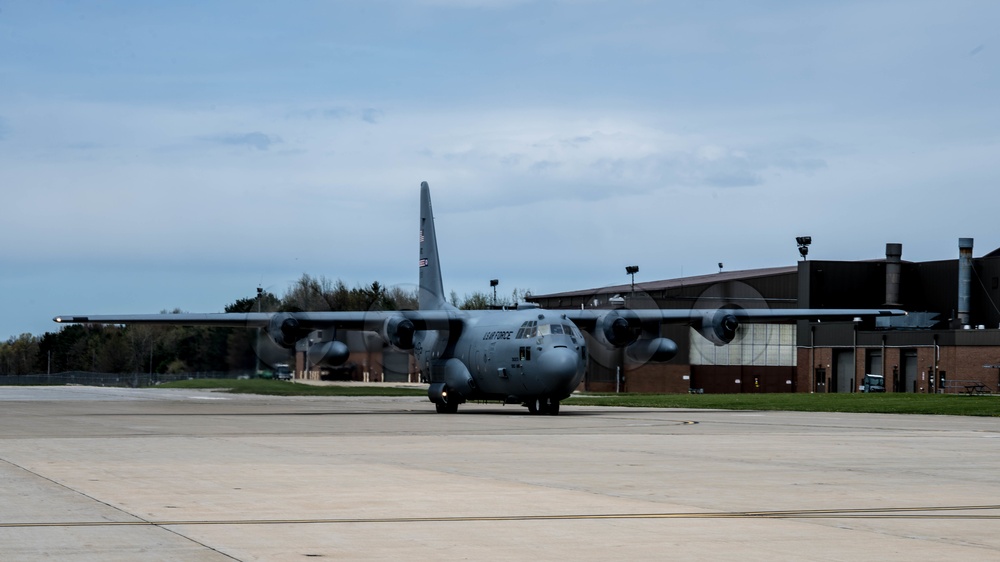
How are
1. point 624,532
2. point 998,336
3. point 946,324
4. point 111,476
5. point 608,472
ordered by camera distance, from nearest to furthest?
point 624,532 < point 111,476 < point 608,472 < point 998,336 < point 946,324

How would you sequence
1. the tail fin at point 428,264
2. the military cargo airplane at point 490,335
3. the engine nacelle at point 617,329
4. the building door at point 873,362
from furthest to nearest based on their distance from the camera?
the building door at point 873,362
the tail fin at point 428,264
the engine nacelle at point 617,329
the military cargo airplane at point 490,335

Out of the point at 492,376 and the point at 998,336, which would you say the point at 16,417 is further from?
the point at 998,336

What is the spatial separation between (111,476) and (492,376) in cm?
2446

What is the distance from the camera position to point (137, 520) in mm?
11367

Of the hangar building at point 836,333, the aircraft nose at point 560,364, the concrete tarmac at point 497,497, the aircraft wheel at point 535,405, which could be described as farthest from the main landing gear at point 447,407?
the hangar building at point 836,333

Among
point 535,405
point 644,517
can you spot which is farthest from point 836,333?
point 644,517

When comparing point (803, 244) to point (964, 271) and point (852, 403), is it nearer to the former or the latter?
point (964, 271)

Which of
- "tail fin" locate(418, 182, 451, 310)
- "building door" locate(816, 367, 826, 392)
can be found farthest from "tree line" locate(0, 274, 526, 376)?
"building door" locate(816, 367, 826, 392)

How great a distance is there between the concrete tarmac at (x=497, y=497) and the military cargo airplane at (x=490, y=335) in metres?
11.1

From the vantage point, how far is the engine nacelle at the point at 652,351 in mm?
42188

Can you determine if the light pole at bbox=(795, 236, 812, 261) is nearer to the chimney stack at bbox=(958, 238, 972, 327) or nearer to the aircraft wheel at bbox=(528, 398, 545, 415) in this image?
the chimney stack at bbox=(958, 238, 972, 327)

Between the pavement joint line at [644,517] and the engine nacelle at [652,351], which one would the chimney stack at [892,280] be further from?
the pavement joint line at [644,517]

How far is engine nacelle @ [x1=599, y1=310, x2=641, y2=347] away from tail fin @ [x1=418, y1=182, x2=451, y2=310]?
690 centimetres

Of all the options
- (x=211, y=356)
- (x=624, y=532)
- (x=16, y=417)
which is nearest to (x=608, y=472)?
(x=624, y=532)
